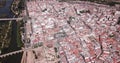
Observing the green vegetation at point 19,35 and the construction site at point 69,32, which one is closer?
the construction site at point 69,32

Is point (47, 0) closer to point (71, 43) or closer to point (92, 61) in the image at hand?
point (71, 43)

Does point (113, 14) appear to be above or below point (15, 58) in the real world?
above

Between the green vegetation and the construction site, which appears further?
A: the green vegetation

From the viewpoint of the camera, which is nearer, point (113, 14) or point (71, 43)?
point (71, 43)

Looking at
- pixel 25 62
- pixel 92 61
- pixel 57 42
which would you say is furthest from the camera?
pixel 57 42

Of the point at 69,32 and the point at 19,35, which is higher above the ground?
the point at 69,32

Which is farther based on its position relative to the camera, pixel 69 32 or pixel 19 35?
pixel 19 35

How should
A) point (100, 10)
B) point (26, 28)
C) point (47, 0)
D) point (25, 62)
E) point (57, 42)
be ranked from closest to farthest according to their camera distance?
point (25, 62) < point (57, 42) < point (26, 28) < point (100, 10) < point (47, 0)

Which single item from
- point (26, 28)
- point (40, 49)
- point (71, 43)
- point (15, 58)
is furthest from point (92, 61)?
point (26, 28)
